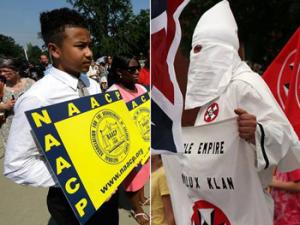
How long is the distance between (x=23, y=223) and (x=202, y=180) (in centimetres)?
322

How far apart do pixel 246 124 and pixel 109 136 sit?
2.70 feet

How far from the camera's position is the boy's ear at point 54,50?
2143 mm

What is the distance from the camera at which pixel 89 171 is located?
1.80 meters

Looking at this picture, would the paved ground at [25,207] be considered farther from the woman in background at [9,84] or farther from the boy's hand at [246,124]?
the boy's hand at [246,124]

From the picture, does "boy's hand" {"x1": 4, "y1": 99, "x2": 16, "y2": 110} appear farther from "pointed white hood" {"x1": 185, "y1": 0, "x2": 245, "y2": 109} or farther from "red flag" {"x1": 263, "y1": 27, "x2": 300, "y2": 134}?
"pointed white hood" {"x1": 185, "y1": 0, "x2": 245, "y2": 109}

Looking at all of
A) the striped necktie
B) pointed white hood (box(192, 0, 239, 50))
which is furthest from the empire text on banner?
the striped necktie

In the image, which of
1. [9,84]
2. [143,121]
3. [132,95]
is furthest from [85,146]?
[9,84]

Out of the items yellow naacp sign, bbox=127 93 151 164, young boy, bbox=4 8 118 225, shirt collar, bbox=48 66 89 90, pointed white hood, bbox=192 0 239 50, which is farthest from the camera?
yellow naacp sign, bbox=127 93 151 164

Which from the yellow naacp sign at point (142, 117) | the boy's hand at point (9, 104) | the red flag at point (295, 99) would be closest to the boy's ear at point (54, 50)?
the yellow naacp sign at point (142, 117)

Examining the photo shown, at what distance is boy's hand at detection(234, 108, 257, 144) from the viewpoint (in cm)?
143

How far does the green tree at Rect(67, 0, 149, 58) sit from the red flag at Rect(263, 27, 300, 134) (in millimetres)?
48272

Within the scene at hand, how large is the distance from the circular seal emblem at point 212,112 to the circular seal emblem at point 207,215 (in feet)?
1.11

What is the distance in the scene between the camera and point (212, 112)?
→ 1604mm

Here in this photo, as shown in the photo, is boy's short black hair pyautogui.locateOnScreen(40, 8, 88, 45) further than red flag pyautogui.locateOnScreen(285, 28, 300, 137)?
Yes
